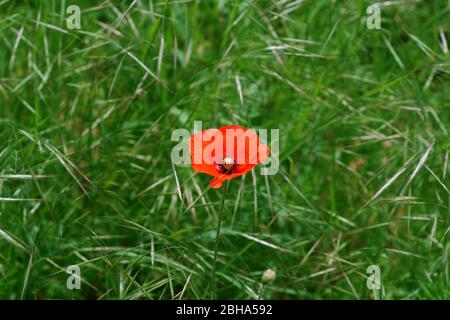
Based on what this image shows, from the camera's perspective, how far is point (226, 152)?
1.34m

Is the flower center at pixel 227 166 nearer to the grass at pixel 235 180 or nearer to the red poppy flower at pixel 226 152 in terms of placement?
the red poppy flower at pixel 226 152

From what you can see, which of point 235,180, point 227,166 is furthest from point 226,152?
point 235,180

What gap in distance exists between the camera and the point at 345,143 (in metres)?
1.84

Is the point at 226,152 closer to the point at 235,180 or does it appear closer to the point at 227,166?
the point at 227,166

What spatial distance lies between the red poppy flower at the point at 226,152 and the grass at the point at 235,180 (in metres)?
0.14

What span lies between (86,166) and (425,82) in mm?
885

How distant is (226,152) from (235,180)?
11.8 inches

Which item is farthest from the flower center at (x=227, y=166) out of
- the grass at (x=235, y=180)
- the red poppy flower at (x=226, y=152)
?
the grass at (x=235, y=180)

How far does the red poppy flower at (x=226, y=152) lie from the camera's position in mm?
1275

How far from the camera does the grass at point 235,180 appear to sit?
1.51 m

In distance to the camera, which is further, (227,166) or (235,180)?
(235,180)

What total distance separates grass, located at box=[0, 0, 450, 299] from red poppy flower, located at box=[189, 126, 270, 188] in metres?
0.14

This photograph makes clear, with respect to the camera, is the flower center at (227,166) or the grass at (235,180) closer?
the flower center at (227,166)
